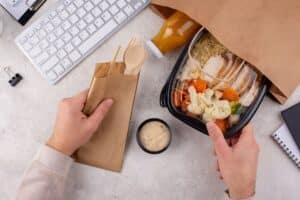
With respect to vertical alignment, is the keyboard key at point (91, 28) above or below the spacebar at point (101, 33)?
above

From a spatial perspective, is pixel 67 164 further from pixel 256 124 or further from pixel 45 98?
pixel 256 124

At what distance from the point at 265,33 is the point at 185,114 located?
7.7 inches

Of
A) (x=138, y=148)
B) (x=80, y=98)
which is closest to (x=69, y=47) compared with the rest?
(x=80, y=98)

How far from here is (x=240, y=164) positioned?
73 centimetres

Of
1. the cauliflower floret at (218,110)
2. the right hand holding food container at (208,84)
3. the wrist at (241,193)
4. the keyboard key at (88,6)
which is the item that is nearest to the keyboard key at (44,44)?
the keyboard key at (88,6)

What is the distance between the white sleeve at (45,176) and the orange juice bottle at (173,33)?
0.26 meters

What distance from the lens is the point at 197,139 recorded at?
0.81 metres

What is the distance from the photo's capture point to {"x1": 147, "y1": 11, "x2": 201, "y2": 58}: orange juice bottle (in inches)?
30.9

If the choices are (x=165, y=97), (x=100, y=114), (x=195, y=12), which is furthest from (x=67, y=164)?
(x=195, y=12)

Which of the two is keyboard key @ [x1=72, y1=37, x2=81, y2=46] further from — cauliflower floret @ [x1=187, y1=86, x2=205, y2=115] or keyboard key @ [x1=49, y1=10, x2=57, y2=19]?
cauliflower floret @ [x1=187, y1=86, x2=205, y2=115]

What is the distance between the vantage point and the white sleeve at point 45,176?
755 millimetres

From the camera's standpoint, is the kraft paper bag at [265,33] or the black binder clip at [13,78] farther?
the black binder clip at [13,78]

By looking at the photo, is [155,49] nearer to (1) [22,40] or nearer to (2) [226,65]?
(2) [226,65]

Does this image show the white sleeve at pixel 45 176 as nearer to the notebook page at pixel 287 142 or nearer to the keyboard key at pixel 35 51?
the keyboard key at pixel 35 51
